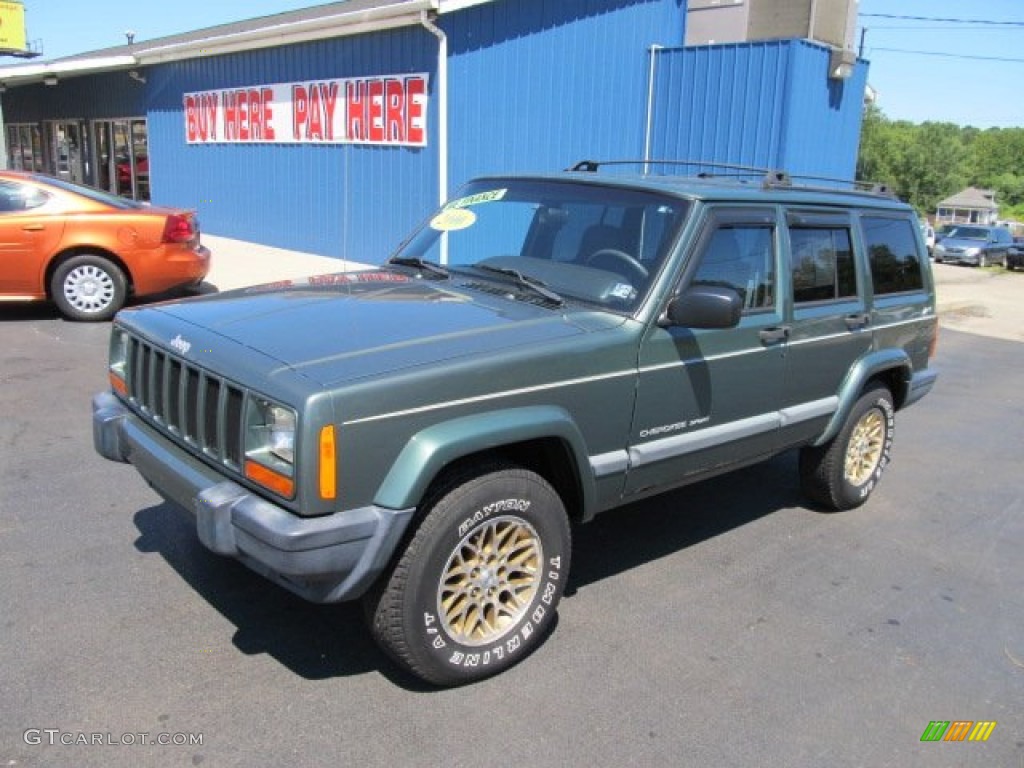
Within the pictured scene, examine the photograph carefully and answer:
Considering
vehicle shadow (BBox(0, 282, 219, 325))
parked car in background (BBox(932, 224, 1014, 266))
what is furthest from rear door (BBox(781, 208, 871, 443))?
parked car in background (BBox(932, 224, 1014, 266))

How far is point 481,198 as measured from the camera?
454 cm

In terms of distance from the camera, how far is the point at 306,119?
1427cm

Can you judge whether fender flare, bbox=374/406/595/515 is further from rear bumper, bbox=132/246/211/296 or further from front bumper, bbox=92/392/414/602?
rear bumper, bbox=132/246/211/296

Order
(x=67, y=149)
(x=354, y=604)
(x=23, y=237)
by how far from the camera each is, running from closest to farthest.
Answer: (x=354, y=604) → (x=23, y=237) → (x=67, y=149)

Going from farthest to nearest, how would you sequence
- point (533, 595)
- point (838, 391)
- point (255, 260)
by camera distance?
point (255, 260) → point (838, 391) → point (533, 595)

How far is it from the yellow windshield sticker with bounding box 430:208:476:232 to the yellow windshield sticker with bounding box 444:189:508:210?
0.12ft

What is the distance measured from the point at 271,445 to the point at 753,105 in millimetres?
9039

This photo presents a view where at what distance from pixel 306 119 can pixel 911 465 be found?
1122 centimetres

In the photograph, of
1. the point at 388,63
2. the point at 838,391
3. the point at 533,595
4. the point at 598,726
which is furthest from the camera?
the point at 388,63

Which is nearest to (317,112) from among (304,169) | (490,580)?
(304,169)

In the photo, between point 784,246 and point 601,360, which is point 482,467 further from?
point 784,246

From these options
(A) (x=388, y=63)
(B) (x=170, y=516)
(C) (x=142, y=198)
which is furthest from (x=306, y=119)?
(B) (x=170, y=516)

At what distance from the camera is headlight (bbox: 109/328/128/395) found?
12.4 feet

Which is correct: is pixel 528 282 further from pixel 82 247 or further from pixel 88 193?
pixel 88 193
